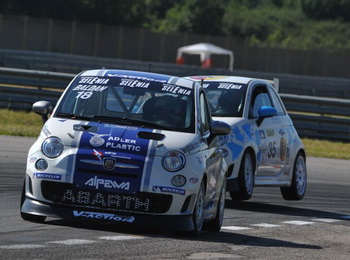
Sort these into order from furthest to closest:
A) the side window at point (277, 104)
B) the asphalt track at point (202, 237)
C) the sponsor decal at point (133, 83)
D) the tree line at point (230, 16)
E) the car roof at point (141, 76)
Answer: the tree line at point (230, 16) < the side window at point (277, 104) < the car roof at point (141, 76) < the sponsor decal at point (133, 83) < the asphalt track at point (202, 237)

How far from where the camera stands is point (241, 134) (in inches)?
537

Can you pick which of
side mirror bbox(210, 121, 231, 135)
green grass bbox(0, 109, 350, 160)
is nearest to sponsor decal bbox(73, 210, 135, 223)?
side mirror bbox(210, 121, 231, 135)

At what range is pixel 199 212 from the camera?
976cm

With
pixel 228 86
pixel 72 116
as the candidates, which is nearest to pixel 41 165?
pixel 72 116

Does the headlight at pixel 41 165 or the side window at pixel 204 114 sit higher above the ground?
the side window at pixel 204 114

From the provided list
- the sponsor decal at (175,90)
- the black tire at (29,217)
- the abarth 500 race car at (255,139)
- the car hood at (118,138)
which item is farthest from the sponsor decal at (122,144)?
the abarth 500 race car at (255,139)

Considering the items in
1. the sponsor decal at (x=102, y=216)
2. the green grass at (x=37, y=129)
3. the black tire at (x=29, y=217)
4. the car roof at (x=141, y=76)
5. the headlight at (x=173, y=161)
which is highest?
the car roof at (x=141, y=76)

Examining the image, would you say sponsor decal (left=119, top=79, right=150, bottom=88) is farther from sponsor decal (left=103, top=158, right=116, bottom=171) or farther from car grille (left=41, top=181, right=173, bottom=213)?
car grille (left=41, top=181, right=173, bottom=213)

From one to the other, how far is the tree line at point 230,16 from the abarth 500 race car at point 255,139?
51856mm

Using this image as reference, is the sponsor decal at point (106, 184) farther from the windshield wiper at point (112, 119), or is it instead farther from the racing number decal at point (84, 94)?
the racing number decal at point (84, 94)

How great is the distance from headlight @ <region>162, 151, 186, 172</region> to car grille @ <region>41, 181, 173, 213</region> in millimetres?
238

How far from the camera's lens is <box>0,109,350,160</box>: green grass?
2356 centimetres

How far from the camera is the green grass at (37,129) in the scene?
2356 centimetres

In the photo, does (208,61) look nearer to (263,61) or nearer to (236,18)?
(263,61)
